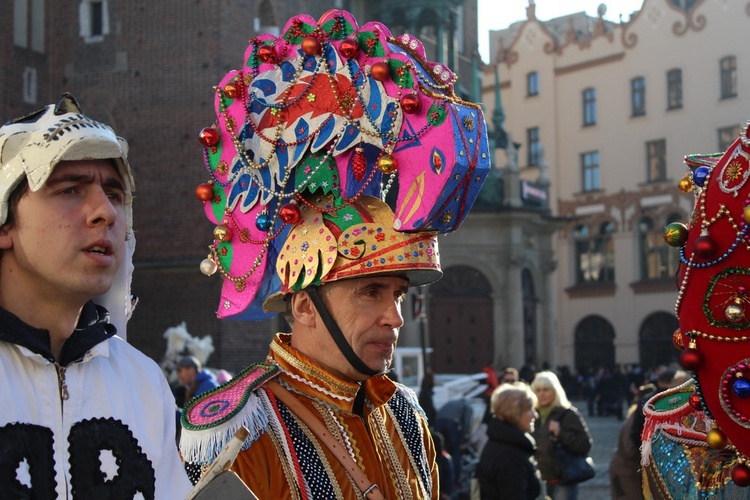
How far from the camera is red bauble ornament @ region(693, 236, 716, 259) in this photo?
3.38 m

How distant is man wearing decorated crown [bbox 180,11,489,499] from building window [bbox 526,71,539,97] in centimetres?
4342

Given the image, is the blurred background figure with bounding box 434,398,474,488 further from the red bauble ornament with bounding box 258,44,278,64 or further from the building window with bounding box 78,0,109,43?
the building window with bounding box 78,0,109,43

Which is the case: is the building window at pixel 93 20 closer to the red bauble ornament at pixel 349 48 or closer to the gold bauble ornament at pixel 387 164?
the red bauble ornament at pixel 349 48

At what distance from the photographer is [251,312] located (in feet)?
13.8

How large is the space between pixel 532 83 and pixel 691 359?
4426 cm

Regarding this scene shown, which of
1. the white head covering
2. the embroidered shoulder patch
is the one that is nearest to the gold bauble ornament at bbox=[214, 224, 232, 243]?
the embroidered shoulder patch

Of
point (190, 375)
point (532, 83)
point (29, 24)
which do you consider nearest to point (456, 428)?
point (190, 375)

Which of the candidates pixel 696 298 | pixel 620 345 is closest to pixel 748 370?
pixel 696 298

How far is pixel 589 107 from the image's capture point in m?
45.5

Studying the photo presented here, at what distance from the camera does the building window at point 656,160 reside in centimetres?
4309

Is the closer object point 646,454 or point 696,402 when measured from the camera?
point 696,402

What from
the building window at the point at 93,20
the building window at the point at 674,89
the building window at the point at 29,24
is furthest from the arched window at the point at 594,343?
the building window at the point at 29,24

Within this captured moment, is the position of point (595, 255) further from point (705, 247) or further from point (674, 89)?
point (705, 247)

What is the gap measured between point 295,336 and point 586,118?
42865mm
